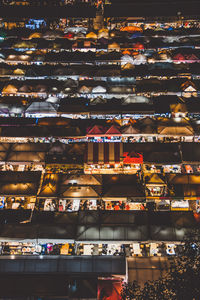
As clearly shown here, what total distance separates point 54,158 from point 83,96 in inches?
257

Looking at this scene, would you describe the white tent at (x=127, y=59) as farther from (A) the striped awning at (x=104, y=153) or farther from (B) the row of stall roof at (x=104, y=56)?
(A) the striped awning at (x=104, y=153)

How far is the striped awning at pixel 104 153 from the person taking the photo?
1212cm

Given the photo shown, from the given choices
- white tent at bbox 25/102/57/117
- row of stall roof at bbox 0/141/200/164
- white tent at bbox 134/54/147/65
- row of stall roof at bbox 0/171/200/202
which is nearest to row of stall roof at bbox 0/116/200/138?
row of stall roof at bbox 0/141/200/164

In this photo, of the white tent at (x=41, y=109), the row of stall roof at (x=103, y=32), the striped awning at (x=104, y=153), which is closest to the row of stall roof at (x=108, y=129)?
the striped awning at (x=104, y=153)

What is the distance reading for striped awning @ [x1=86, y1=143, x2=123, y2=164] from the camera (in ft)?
39.8

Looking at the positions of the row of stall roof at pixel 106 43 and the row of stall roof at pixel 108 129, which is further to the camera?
the row of stall roof at pixel 106 43

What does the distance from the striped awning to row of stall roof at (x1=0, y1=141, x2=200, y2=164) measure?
7.4 inches

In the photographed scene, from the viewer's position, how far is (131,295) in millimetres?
7301

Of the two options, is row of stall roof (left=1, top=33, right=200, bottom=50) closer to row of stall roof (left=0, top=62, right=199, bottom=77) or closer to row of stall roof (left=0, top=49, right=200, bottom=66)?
row of stall roof (left=0, top=49, right=200, bottom=66)

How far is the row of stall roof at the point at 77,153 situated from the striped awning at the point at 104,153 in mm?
189

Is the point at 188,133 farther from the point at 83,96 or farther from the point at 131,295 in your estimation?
the point at 131,295

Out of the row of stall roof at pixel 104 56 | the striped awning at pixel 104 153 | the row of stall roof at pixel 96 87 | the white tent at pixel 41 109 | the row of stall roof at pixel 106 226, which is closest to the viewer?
the row of stall roof at pixel 106 226

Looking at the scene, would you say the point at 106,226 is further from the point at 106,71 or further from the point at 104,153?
the point at 106,71

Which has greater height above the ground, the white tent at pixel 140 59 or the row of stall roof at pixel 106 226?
the white tent at pixel 140 59
